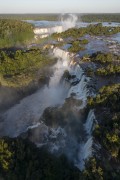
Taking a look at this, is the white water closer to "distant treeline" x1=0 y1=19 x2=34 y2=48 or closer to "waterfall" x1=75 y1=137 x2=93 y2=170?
"waterfall" x1=75 y1=137 x2=93 y2=170

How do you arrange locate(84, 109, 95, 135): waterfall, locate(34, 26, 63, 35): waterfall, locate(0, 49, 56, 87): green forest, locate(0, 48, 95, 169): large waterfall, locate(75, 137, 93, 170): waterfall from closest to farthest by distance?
locate(75, 137, 93, 170): waterfall
locate(0, 48, 95, 169): large waterfall
locate(84, 109, 95, 135): waterfall
locate(0, 49, 56, 87): green forest
locate(34, 26, 63, 35): waterfall

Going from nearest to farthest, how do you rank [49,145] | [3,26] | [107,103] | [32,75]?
1. [49,145]
2. [107,103]
3. [32,75]
4. [3,26]

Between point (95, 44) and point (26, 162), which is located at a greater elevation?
point (95, 44)

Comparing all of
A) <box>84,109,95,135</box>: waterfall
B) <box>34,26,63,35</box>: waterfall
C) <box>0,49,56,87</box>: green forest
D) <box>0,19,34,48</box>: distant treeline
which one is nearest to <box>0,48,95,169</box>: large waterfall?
<box>84,109,95,135</box>: waterfall

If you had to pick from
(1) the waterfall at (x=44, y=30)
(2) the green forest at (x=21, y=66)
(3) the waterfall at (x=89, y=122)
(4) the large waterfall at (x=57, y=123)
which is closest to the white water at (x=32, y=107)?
(4) the large waterfall at (x=57, y=123)

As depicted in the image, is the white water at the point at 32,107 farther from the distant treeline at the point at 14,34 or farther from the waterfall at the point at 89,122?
the distant treeline at the point at 14,34

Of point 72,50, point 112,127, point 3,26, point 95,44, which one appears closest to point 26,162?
point 112,127

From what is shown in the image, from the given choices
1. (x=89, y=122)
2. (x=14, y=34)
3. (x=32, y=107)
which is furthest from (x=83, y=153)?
(x=14, y=34)

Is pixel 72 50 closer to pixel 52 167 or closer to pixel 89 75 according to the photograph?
pixel 89 75
